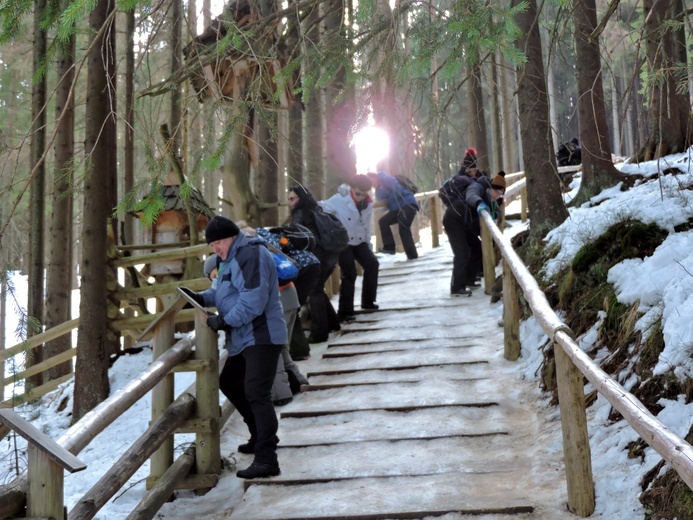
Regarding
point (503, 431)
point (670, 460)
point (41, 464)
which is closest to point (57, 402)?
point (503, 431)

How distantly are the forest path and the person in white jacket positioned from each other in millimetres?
586

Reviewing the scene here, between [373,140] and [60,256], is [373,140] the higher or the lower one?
the higher one

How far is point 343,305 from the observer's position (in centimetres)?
1023

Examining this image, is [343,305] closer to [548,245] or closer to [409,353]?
[409,353]

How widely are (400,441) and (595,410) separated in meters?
1.45

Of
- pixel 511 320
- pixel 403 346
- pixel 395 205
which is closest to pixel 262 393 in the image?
pixel 511 320

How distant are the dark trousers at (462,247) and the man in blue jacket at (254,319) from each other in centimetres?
496

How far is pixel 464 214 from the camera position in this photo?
10.7m

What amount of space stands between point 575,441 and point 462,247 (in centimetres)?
622

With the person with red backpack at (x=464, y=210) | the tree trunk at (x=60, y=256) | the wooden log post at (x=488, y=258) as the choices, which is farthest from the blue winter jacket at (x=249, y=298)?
the tree trunk at (x=60, y=256)

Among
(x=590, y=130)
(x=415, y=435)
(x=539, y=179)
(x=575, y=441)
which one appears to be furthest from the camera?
(x=590, y=130)

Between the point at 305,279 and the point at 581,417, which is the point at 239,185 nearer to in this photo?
the point at 305,279

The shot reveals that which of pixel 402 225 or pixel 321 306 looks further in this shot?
pixel 402 225

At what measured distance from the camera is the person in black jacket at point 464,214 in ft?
34.4
